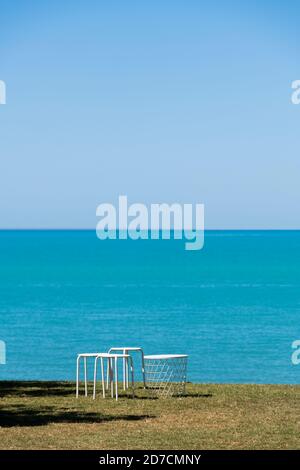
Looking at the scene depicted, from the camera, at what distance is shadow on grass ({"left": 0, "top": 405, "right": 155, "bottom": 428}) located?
51.5 feet

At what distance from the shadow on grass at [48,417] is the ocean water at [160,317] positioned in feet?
53.9

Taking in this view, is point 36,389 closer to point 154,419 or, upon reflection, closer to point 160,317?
point 154,419

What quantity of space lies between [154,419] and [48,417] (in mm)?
1384

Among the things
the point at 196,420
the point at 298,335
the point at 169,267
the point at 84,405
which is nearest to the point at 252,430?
the point at 196,420

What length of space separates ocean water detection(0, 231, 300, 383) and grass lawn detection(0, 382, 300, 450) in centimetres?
1422

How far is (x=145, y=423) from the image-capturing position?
15633 millimetres

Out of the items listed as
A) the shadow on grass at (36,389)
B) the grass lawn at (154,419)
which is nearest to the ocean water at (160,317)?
the shadow on grass at (36,389)

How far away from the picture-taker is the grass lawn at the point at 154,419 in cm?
1398

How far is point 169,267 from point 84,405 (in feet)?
365

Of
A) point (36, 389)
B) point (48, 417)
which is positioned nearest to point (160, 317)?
point (36, 389)

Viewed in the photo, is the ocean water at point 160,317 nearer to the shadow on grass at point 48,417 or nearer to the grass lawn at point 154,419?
the grass lawn at point 154,419

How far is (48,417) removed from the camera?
639 inches

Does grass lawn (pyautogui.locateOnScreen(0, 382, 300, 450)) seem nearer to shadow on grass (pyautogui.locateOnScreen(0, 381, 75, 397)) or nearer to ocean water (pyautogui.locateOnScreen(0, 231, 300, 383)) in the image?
shadow on grass (pyautogui.locateOnScreen(0, 381, 75, 397))

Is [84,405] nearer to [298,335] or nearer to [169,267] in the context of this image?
[298,335]
